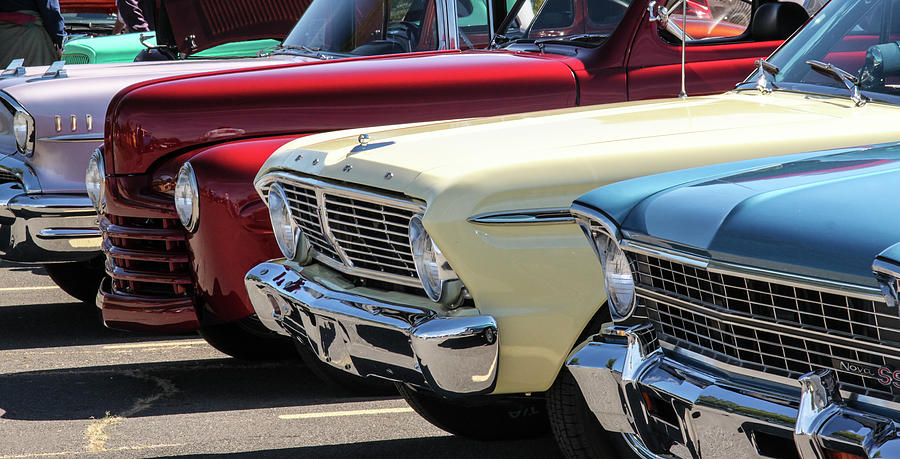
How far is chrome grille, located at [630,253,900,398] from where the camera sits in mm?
1946

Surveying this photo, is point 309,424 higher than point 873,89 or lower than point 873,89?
lower

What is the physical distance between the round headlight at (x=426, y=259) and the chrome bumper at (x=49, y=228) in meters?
3.06

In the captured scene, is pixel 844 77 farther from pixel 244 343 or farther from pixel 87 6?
pixel 87 6

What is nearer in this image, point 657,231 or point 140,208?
point 657,231

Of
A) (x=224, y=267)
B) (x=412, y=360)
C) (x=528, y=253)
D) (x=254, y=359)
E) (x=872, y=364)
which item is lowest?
(x=254, y=359)

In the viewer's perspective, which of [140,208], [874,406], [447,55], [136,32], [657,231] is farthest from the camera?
[136,32]

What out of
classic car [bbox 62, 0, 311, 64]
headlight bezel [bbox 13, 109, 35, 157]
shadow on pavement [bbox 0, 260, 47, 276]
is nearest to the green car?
shadow on pavement [bbox 0, 260, 47, 276]

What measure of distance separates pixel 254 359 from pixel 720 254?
349 cm

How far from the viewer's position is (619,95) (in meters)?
4.84

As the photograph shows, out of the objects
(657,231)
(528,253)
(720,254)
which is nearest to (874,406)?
(720,254)

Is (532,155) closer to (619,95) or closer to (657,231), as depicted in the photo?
(657,231)

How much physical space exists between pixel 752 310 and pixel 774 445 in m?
0.25

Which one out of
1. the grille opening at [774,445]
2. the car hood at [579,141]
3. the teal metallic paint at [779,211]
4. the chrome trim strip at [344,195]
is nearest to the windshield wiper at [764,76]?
the car hood at [579,141]

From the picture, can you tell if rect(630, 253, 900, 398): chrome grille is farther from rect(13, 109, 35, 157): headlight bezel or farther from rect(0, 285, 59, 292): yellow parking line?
rect(0, 285, 59, 292): yellow parking line
